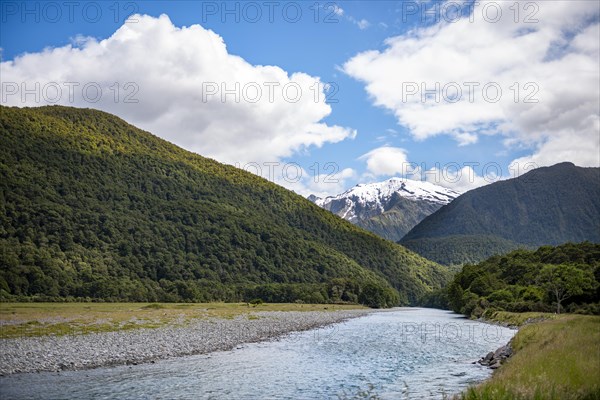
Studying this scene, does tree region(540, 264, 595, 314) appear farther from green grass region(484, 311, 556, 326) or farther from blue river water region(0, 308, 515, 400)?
blue river water region(0, 308, 515, 400)

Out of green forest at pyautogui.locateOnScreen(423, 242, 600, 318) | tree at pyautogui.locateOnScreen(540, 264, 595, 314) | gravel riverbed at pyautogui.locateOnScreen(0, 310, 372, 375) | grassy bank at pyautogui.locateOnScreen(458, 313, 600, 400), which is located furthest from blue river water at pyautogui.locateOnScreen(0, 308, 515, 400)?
green forest at pyautogui.locateOnScreen(423, 242, 600, 318)

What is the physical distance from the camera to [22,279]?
14062cm

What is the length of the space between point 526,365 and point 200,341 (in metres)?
34.8

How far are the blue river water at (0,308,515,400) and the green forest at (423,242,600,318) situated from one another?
36602 mm

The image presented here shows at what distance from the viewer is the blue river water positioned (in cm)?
2680

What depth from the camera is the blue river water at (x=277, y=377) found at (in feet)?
87.9

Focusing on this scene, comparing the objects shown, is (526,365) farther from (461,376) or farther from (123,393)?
(123,393)

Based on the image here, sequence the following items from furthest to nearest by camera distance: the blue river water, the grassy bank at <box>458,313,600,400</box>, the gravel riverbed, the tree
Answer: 1. the tree
2. the gravel riverbed
3. the blue river water
4. the grassy bank at <box>458,313,600,400</box>

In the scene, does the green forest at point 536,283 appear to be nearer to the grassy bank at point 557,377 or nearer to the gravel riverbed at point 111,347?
the gravel riverbed at point 111,347

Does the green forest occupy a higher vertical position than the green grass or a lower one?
higher

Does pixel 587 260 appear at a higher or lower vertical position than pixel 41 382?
higher

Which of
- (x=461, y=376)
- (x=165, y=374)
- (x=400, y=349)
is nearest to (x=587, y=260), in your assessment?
(x=400, y=349)

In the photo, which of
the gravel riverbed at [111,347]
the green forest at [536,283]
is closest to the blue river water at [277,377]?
the gravel riverbed at [111,347]

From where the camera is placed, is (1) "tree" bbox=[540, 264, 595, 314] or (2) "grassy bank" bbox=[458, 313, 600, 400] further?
(1) "tree" bbox=[540, 264, 595, 314]
